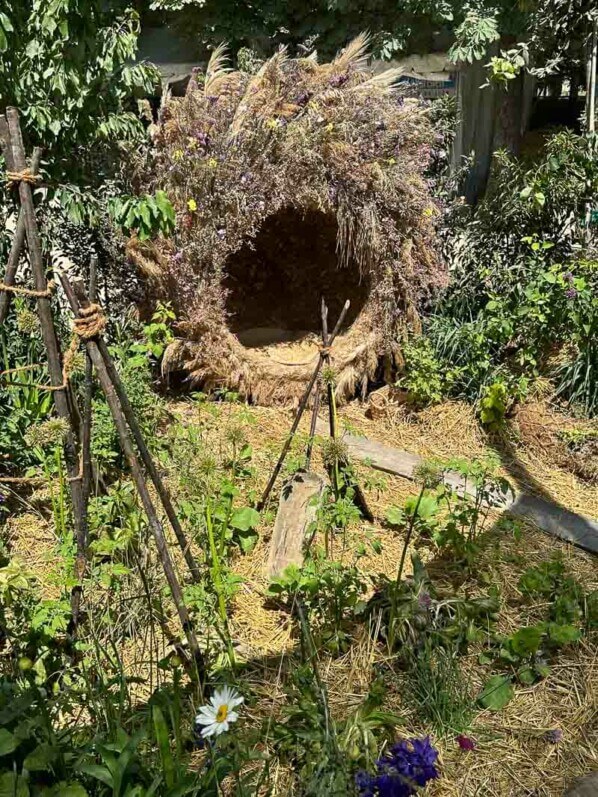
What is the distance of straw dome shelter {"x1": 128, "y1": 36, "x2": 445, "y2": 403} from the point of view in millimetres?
4133

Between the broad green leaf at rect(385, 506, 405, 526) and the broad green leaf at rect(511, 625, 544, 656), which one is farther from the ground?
the broad green leaf at rect(511, 625, 544, 656)

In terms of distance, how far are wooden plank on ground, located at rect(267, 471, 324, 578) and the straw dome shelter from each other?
143 cm

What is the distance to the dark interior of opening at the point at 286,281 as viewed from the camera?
5559mm

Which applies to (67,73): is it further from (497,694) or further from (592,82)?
(592,82)

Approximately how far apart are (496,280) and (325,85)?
1.62 metres

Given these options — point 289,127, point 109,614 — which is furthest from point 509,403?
point 109,614

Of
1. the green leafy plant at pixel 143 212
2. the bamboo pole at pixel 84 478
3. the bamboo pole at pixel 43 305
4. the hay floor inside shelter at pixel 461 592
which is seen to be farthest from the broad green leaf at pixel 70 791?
the green leafy plant at pixel 143 212

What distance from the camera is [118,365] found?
3.84 m

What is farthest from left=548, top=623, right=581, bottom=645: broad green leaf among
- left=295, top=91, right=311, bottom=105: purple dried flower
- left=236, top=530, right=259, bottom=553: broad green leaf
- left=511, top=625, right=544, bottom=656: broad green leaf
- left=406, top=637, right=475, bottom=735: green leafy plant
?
left=295, top=91, right=311, bottom=105: purple dried flower

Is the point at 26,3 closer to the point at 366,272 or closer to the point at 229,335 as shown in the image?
the point at 229,335

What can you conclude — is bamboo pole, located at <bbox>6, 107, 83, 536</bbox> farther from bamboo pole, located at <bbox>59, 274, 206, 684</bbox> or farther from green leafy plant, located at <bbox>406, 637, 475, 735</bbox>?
green leafy plant, located at <bbox>406, 637, 475, 735</bbox>

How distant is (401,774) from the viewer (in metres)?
1.68

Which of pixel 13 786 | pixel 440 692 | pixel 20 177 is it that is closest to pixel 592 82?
pixel 20 177

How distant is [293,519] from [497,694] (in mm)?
1129
